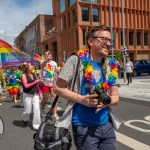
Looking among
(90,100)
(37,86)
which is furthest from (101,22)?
(90,100)

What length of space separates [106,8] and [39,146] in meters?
44.2

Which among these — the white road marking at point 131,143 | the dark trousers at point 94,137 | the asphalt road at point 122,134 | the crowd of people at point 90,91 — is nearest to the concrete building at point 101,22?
the asphalt road at point 122,134

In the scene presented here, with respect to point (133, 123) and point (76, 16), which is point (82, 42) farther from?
point (133, 123)

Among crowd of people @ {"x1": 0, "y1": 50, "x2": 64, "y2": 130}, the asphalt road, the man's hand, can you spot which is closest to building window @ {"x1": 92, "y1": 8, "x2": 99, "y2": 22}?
the asphalt road

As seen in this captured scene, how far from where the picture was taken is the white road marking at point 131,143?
4.99 metres

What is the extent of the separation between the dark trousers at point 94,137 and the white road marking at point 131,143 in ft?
8.01

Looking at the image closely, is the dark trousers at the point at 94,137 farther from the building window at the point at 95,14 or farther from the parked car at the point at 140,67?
the building window at the point at 95,14

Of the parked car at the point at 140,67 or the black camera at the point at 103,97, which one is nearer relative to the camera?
the black camera at the point at 103,97

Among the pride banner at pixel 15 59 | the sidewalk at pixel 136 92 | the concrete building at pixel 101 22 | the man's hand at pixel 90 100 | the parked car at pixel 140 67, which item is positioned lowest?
the sidewalk at pixel 136 92

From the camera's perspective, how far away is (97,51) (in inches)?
107

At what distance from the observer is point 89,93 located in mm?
2605

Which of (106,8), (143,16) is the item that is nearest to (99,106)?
(106,8)

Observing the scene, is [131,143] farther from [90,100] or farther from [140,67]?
[140,67]

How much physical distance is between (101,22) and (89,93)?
43085 mm
